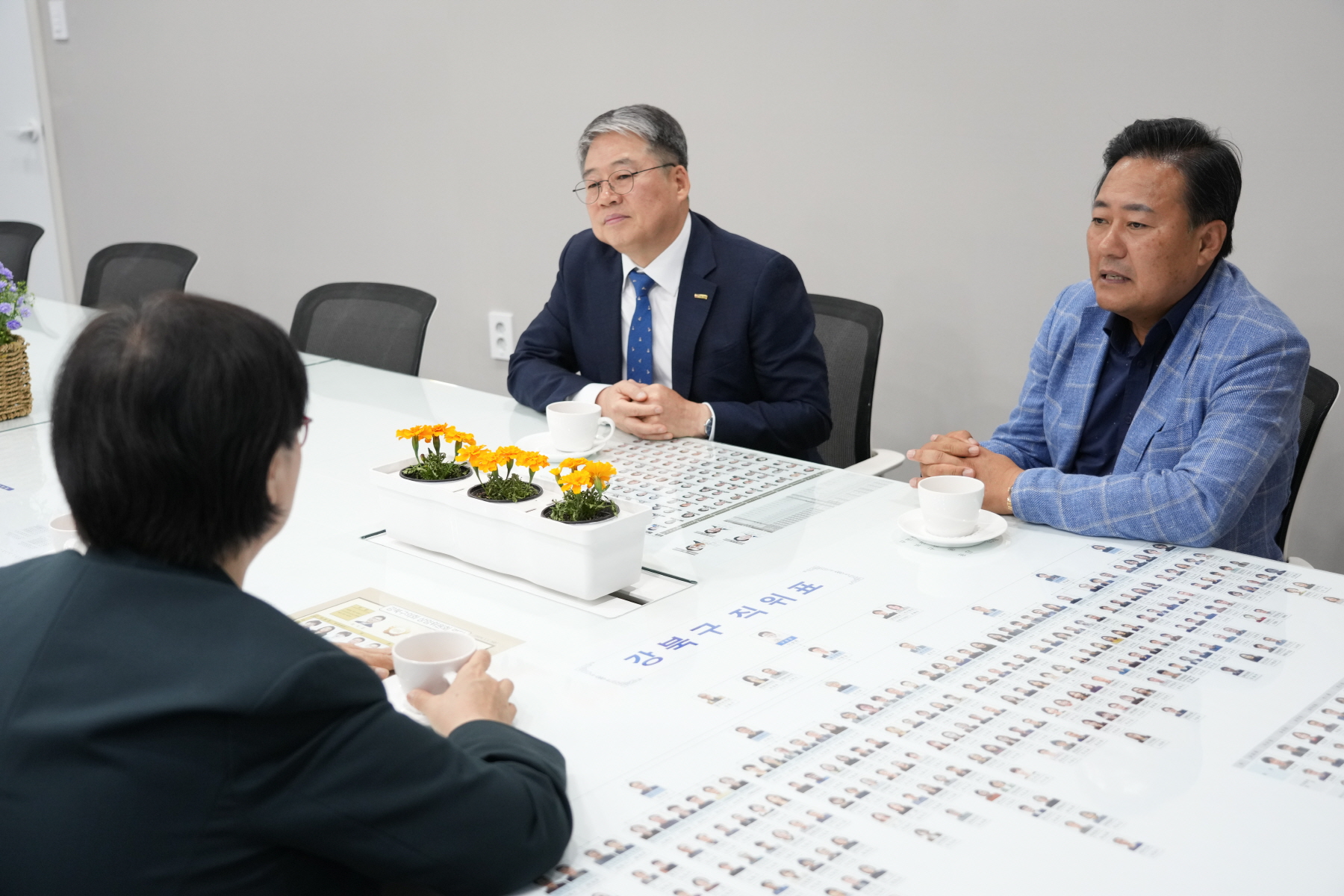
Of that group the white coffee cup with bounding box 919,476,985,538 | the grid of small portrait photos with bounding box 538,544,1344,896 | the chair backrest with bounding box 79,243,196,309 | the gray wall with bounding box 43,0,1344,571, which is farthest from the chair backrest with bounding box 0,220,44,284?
the grid of small portrait photos with bounding box 538,544,1344,896

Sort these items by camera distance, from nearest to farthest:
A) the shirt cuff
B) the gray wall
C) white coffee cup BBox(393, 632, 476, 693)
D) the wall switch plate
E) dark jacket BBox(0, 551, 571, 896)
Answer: dark jacket BBox(0, 551, 571, 896) < white coffee cup BBox(393, 632, 476, 693) < the shirt cuff < the gray wall < the wall switch plate

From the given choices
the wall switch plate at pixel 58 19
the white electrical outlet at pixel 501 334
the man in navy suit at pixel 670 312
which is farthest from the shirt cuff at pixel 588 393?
the wall switch plate at pixel 58 19

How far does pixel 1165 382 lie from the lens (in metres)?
1.96

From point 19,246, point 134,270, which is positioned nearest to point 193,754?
point 134,270

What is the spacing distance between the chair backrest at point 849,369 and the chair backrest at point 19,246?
287 centimetres

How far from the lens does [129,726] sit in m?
0.87

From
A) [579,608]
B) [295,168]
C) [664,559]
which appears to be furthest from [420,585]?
[295,168]

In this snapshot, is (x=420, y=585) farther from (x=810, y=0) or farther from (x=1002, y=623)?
(x=810, y=0)

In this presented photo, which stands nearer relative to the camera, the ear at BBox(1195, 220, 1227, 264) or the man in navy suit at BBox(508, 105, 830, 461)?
the ear at BBox(1195, 220, 1227, 264)

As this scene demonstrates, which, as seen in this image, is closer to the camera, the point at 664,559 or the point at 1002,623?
the point at 1002,623

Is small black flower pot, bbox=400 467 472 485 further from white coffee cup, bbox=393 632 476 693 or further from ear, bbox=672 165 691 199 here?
ear, bbox=672 165 691 199

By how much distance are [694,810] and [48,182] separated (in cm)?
594

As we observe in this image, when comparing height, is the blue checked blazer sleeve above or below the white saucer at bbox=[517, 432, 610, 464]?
above

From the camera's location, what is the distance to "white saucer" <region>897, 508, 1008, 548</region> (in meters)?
1.75
